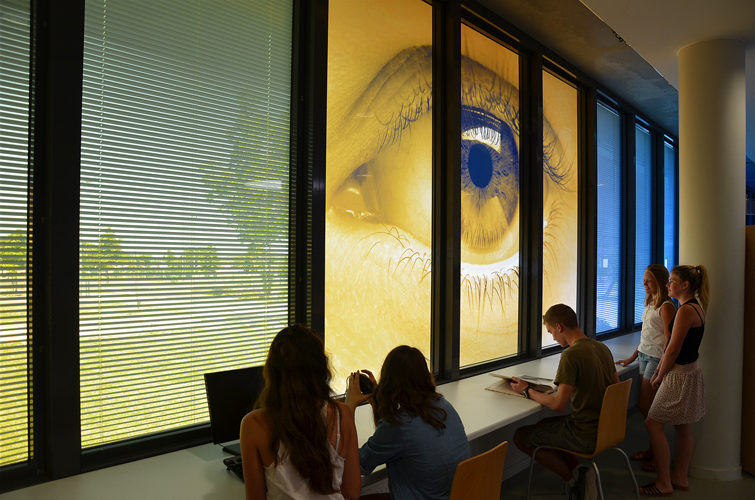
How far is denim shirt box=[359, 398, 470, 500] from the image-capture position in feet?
6.20

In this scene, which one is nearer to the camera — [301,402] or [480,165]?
[301,402]

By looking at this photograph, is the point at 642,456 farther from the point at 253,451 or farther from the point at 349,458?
the point at 253,451

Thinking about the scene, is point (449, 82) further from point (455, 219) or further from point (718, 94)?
point (718, 94)

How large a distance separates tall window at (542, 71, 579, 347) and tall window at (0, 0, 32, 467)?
4.33 meters

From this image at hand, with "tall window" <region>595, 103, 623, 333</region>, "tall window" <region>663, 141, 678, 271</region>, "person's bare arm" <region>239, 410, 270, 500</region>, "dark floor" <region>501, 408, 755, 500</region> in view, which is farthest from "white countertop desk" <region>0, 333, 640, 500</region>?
"tall window" <region>663, 141, 678, 271</region>

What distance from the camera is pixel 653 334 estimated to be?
3990mm

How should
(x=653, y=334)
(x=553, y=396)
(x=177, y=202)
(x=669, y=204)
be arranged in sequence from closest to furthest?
1. (x=177, y=202)
2. (x=553, y=396)
3. (x=653, y=334)
4. (x=669, y=204)

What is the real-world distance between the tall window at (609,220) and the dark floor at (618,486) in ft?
7.68

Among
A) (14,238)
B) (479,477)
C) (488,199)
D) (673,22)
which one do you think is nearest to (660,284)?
(488,199)

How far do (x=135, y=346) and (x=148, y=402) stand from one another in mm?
267

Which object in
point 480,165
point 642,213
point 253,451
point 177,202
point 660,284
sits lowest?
point 253,451

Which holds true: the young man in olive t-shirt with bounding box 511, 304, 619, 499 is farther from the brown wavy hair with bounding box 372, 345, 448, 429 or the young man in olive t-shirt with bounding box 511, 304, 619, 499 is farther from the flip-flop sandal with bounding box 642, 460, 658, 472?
the flip-flop sandal with bounding box 642, 460, 658, 472

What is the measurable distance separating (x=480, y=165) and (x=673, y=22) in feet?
5.34

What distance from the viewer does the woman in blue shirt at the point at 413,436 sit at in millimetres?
1891
